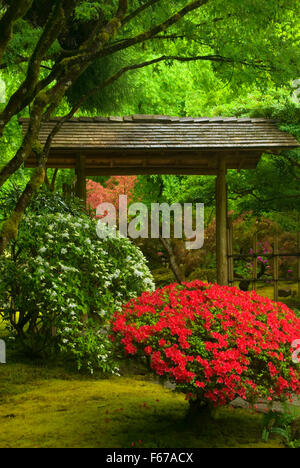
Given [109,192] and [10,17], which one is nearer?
[10,17]

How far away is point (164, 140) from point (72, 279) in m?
4.45

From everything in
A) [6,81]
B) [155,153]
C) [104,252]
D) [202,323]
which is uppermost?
[6,81]

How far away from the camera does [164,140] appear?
33.2 feet

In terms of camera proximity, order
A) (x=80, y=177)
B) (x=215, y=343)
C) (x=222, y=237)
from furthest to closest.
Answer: (x=222, y=237), (x=80, y=177), (x=215, y=343)

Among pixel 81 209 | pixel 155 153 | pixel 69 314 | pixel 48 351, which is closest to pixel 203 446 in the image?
pixel 69 314

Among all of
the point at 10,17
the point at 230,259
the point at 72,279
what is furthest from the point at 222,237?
the point at 10,17

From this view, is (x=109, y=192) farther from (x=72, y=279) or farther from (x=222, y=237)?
(x=72, y=279)

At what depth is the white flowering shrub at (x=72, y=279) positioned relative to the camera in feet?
20.6

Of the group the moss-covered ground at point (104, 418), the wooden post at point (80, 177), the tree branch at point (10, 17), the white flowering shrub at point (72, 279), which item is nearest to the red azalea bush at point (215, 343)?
the moss-covered ground at point (104, 418)

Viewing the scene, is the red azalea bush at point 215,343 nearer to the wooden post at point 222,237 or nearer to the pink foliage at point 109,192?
the wooden post at point 222,237

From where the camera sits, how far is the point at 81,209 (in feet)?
28.8

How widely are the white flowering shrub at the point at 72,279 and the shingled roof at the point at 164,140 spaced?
2.90m

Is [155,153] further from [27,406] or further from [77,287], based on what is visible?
[27,406]

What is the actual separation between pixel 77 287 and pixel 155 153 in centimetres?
472
